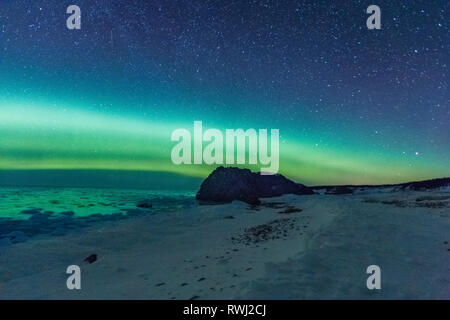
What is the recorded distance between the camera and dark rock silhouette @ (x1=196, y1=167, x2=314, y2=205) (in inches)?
2067

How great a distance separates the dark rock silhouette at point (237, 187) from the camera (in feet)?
172

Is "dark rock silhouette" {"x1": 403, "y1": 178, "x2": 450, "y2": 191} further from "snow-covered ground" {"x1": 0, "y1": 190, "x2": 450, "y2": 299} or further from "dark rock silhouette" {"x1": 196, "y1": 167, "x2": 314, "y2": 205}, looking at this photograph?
"snow-covered ground" {"x1": 0, "y1": 190, "x2": 450, "y2": 299}

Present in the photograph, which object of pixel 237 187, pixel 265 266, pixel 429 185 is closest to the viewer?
pixel 265 266

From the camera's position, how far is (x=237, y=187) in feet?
175

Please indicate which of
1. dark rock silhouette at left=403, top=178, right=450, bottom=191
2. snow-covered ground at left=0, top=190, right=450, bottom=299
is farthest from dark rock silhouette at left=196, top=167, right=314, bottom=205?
snow-covered ground at left=0, top=190, right=450, bottom=299

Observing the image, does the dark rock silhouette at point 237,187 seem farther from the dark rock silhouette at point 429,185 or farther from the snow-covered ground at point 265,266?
the snow-covered ground at point 265,266

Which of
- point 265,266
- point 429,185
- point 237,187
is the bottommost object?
point 429,185

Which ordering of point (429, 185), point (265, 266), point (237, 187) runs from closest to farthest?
point (265, 266) < point (237, 187) < point (429, 185)

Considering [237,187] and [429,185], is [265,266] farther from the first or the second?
[429,185]

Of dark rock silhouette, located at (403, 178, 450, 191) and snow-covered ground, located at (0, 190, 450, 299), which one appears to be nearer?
snow-covered ground, located at (0, 190, 450, 299)

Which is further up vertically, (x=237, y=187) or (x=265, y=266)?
(x=265, y=266)

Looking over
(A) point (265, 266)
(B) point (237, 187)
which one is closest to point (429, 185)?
(B) point (237, 187)
